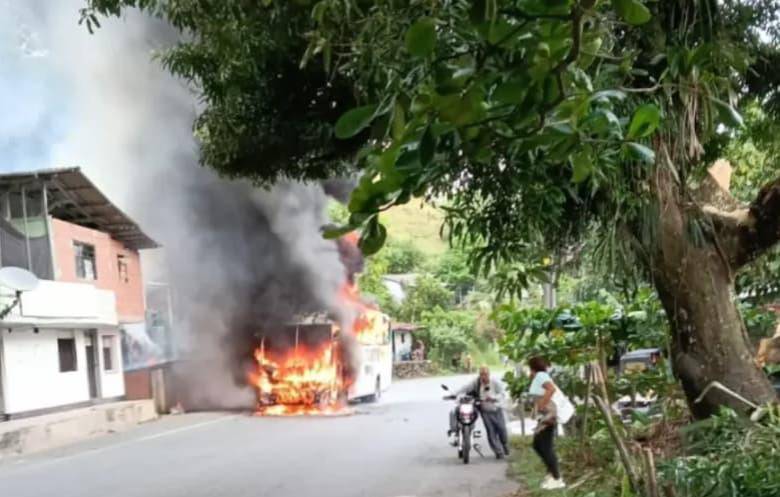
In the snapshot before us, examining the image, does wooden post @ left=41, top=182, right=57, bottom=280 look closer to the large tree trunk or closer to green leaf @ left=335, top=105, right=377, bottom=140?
the large tree trunk

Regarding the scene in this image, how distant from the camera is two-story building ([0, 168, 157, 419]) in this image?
1692cm

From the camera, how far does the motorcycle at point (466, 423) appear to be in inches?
395

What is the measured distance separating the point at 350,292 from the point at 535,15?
20.9 m

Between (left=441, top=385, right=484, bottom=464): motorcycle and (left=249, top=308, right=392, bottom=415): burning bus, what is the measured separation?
8702 mm

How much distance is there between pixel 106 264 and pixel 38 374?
14.2 ft

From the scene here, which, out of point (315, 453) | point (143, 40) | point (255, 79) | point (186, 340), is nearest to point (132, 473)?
point (315, 453)

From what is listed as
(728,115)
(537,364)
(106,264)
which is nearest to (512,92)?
(728,115)

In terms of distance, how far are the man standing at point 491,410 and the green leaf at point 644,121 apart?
8894 millimetres

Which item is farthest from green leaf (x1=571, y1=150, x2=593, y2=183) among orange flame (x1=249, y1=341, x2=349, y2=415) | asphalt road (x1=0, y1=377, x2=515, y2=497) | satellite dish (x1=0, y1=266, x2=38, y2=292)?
orange flame (x1=249, y1=341, x2=349, y2=415)

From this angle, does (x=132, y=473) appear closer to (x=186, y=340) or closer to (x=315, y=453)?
(x=315, y=453)

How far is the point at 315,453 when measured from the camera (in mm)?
11633

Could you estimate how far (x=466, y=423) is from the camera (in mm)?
10148

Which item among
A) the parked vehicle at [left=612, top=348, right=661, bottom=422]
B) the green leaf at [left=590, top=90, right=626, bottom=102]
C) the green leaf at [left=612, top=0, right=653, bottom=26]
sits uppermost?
the green leaf at [left=612, top=0, right=653, bottom=26]

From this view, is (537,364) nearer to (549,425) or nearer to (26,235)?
(549,425)
